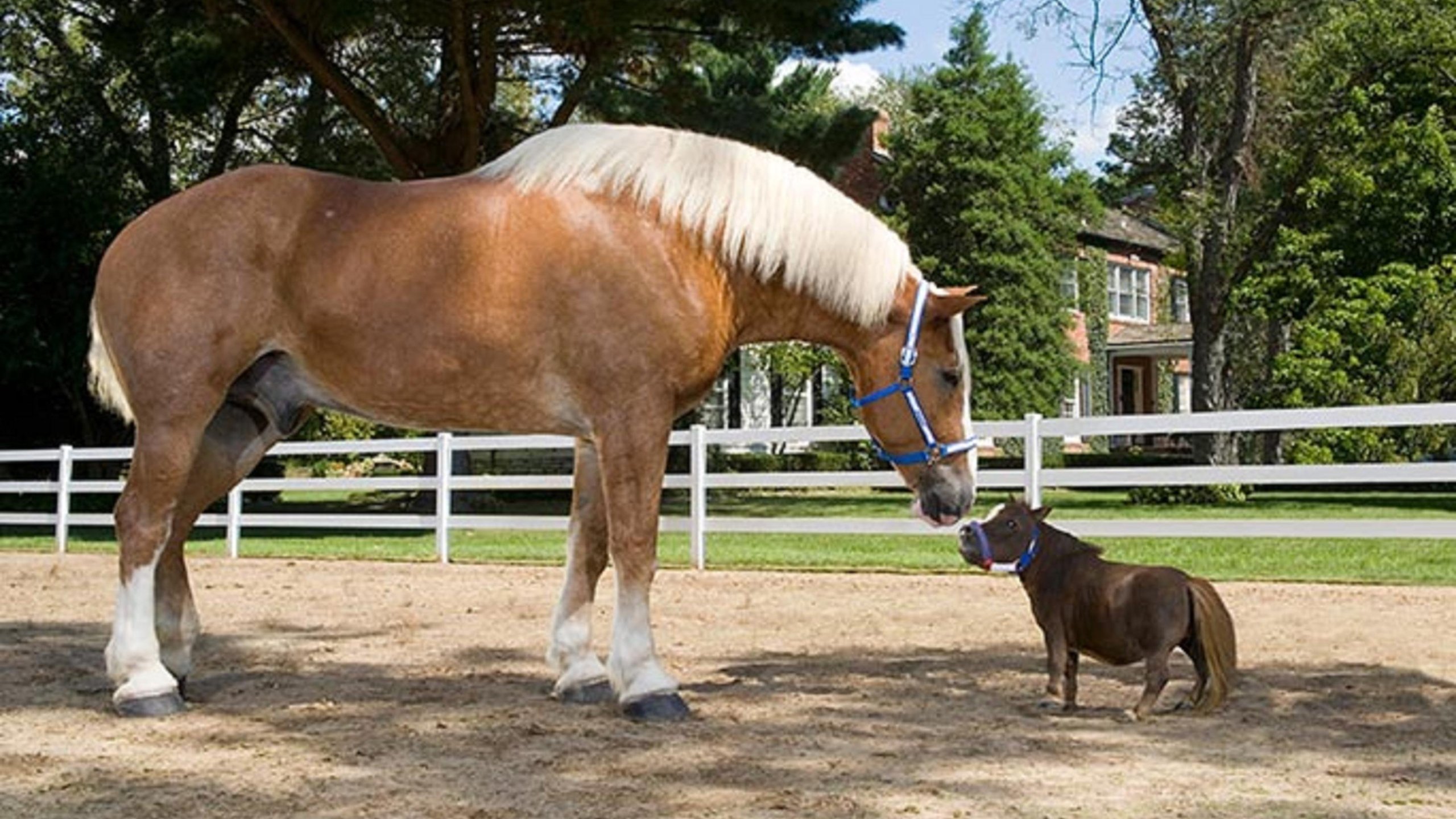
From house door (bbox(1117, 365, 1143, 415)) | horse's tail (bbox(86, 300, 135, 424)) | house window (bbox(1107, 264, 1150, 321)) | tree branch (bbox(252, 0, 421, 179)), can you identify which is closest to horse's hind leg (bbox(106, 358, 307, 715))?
horse's tail (bbox(86, 300, 135, 424))

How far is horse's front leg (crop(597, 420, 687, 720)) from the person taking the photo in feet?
16.0

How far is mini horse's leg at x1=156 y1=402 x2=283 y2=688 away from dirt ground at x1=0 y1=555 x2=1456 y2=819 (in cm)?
28

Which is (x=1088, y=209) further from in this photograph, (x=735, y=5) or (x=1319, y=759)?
(x=1319, y=759)

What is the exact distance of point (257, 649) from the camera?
690 cm

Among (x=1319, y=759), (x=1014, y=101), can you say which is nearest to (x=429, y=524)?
(x=1319, y=759)

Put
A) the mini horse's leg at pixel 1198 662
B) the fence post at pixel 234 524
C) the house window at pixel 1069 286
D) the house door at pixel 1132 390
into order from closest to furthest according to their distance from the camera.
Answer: the mini horse's leg at pixel 1198 662
the fence post at pixel 234 524
the house window at pixel 1069 286
the house door at pixel 1132 390

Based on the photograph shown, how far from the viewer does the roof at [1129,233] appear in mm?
41562

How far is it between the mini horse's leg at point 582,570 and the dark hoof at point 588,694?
0.17 feet

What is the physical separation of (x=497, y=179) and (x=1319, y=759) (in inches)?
132

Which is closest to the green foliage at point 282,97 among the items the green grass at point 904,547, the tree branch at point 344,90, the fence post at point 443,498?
the tree branch at point 344,90

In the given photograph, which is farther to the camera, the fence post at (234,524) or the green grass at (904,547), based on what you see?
the fence post at (234,524)

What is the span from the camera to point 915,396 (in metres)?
5.16

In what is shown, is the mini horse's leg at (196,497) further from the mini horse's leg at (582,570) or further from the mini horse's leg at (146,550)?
the mini horse's leg at (582,570)

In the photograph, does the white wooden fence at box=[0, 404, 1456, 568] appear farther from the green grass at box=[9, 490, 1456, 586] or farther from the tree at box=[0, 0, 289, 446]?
the tree at box=[0, 0, 289, 446]
